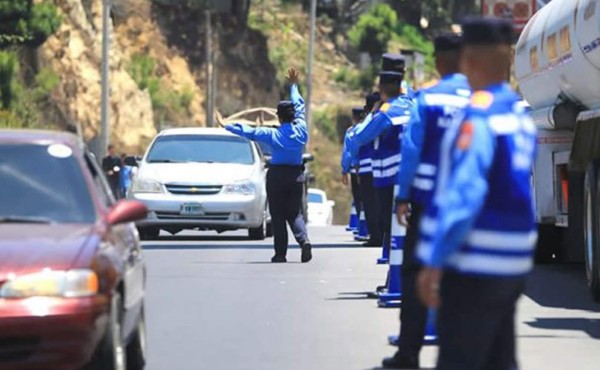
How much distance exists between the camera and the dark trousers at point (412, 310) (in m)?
10.7

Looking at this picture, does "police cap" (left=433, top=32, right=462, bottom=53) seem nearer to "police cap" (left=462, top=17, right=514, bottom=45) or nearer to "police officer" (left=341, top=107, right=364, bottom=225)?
"police cap" (left=462, top=17, right=514, bottom=45)

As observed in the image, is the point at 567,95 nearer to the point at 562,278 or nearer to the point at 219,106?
the point at 562,278

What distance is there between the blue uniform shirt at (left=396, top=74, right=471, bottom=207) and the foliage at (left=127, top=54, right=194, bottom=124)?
50.6 metres

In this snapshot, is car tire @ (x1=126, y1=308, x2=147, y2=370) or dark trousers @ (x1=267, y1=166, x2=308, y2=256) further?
dark trousers @ (x1=267, y1=166, x2=308, y2=256)

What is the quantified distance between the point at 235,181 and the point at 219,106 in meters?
44.5

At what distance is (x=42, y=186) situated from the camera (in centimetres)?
1020

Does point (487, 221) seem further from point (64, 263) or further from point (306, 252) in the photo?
point (306, 252)

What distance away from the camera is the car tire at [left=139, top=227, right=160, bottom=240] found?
82.7 feet

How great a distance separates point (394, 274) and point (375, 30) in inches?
2645

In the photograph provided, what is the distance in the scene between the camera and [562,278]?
17.9 meters

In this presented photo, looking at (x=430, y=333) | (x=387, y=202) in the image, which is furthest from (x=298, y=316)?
(x=430, y=333)

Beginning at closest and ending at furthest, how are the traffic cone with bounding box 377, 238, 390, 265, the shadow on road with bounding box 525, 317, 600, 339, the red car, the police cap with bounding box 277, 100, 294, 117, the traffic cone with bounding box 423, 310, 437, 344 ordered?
1. the red car
2. the traffic cone with bounding box 423, 310, 437, 344
3. the shadow on road with bounding box 525, 317, 600, 339
4. the traffic cone with bounding box 377, 238, 390, 265
5. the police cap with bounding box 277, 100, 294, 117

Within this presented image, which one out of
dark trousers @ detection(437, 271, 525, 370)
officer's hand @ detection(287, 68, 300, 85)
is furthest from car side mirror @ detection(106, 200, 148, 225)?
officer's hand @ detection(287, 68, 300, 85)

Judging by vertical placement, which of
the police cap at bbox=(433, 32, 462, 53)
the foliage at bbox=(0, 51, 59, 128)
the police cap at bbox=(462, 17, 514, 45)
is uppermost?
the foliage at bbox=(0, 51, 59, 128)
